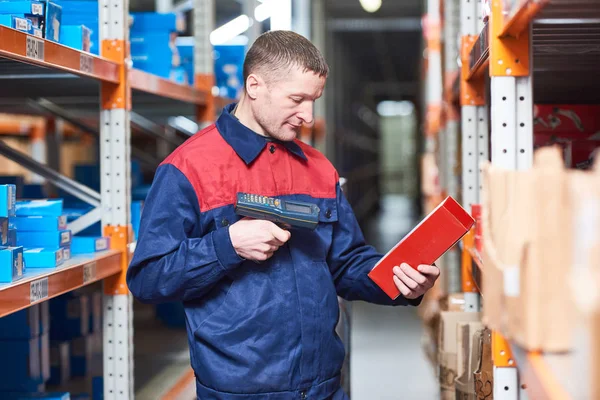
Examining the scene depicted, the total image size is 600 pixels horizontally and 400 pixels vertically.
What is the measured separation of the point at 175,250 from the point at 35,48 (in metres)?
0.70

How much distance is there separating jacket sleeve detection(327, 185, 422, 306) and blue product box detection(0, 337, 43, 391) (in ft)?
→ 4.82

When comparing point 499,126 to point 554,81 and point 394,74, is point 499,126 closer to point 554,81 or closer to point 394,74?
point 554,81

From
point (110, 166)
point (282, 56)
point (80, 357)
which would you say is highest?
point (282, 56)

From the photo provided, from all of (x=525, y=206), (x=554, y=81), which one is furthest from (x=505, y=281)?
(x=554, y=81)

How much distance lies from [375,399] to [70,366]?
159cm

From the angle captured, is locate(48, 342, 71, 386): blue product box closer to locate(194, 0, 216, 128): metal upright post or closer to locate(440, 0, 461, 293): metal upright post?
locate(194, 0, 216, 128): metal upright post

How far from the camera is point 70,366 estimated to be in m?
4.00

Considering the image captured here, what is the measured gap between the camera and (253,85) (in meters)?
2.08

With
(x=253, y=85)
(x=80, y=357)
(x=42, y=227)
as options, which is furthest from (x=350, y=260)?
(x=80, y=357)

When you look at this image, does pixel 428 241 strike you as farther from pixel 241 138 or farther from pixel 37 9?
pixel 37 9

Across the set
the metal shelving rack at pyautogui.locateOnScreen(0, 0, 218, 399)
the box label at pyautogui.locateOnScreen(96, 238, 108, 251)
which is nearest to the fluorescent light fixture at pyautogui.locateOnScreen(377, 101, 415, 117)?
the metal shelving rack at pyautogui.locateOnScreen(0, 0, 218, 399)

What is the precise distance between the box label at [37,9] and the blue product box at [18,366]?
136 cm

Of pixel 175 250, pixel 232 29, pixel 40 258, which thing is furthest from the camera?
pixel 232 29

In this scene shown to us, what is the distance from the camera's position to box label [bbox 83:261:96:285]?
255 cm
